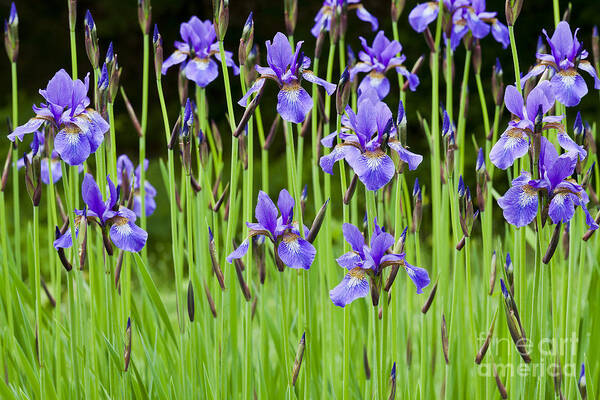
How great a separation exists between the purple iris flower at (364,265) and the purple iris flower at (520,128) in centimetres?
28

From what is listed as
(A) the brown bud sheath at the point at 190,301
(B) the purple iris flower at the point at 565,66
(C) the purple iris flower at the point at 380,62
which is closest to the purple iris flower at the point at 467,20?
(C) the purple iris flower at the point at 380,62

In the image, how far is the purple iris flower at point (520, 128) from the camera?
146 cm

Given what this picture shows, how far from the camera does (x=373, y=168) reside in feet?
4.65

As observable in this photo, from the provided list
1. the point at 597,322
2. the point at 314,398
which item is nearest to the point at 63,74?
the point at 314,398

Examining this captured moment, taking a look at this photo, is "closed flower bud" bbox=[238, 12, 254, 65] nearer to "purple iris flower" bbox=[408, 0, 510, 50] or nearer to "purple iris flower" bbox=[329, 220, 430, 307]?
"purple iris flower" bbox=[329, 220, 430, 307]

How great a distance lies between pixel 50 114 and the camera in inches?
60.2

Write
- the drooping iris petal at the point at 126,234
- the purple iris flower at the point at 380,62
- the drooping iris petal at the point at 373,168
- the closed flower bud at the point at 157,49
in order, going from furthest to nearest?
the purple iris flower at the point at 380,62 → the closed flower bud at the point at 157,49 → the drooping iris petal at the point at 126,234 → the drooping iris petal at the point at 373,168

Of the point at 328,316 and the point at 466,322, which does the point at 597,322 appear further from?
the point at 328,316

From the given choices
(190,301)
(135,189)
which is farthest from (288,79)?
(135,189)

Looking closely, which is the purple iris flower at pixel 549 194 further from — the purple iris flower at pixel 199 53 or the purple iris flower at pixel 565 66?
the purple iris flower at pixel 199 53

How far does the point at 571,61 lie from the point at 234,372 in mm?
1233

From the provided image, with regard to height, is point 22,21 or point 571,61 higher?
point 22,21

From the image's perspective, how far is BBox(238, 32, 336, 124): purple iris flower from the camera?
4.83ft

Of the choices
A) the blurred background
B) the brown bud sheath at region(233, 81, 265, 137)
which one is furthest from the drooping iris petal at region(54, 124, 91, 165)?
the blurred background
